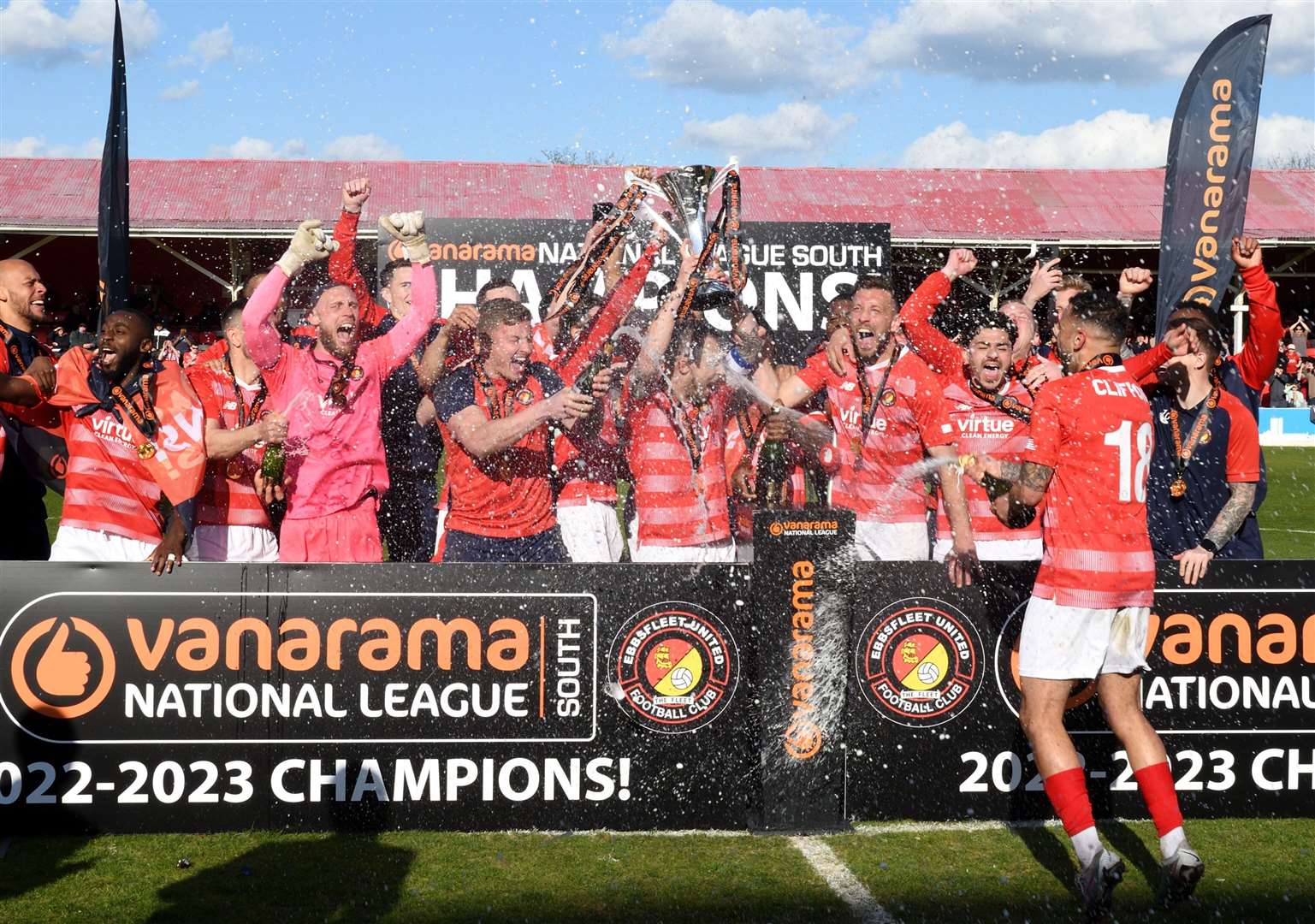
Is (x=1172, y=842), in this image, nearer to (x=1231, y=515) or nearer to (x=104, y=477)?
(x=1231, y=515)

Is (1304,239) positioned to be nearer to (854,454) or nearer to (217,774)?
(854,454)

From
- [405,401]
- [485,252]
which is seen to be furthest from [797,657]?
[485,252]

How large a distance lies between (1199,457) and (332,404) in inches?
162

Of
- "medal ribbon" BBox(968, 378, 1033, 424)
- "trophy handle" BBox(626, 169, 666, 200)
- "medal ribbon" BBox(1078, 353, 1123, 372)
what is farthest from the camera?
"trophy handle" BBox(626, 169, 666, 200)

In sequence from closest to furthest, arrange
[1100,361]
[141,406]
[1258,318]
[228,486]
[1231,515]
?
[1100,361], [141,406], [1231,515], [228,486], [1258,318]

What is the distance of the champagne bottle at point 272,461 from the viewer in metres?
5.89

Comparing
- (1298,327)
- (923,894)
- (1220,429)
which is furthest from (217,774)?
(1298,327)

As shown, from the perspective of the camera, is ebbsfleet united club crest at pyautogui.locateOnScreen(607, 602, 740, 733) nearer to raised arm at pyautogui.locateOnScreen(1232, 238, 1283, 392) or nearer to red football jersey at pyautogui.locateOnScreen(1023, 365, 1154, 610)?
red football jersey at pyautogui.locateOnScreen(1023, 365, 1154, 610)

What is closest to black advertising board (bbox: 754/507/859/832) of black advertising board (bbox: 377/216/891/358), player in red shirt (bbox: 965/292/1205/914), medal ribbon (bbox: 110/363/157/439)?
player in red shirt (bbox: 965/292/1205/914)

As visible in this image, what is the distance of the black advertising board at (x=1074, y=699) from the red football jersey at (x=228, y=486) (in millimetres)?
2895

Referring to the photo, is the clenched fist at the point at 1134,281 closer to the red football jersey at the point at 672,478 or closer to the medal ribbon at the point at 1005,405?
the medal ribbon at the point at 1005,405

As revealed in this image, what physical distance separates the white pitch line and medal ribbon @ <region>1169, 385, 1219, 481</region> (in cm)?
255

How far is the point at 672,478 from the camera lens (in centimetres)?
657

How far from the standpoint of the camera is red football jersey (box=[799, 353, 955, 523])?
6617 mm
